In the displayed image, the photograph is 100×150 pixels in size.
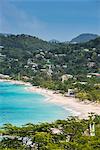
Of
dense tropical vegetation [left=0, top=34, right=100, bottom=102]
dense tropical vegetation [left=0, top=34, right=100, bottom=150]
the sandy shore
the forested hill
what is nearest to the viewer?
dense tropical vegetation [left=0, top=34, right=100, bottom=150]

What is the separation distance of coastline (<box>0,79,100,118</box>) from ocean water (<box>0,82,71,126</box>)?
0.25 metres

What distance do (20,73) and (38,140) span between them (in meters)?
21.0

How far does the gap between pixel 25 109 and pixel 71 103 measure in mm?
1706

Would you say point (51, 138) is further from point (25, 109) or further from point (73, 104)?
point (73, 104)

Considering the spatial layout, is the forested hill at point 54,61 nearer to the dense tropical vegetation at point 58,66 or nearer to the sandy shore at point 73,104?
the dense tropical vegetation at point 58,66

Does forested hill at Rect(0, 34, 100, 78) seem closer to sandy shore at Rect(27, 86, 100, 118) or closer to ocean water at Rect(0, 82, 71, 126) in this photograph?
ocean water at Rect(0, 82, 71, 126)

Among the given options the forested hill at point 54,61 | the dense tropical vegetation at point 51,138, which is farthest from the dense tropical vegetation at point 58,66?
the dense tropical vegetation at point 51,138

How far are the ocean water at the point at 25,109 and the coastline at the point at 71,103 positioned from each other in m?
0.25

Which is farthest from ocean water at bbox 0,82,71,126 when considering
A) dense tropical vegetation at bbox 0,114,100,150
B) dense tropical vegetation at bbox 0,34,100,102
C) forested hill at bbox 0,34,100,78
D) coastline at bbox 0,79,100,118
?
dense tropical vegetation at bbox 0,114,100,150

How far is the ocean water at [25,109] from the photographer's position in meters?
11.7

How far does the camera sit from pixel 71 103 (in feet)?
49.2

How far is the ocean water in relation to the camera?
38.3 ft

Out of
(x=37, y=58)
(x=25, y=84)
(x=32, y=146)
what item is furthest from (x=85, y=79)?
(x=32, y=146)

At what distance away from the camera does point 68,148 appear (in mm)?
4801
